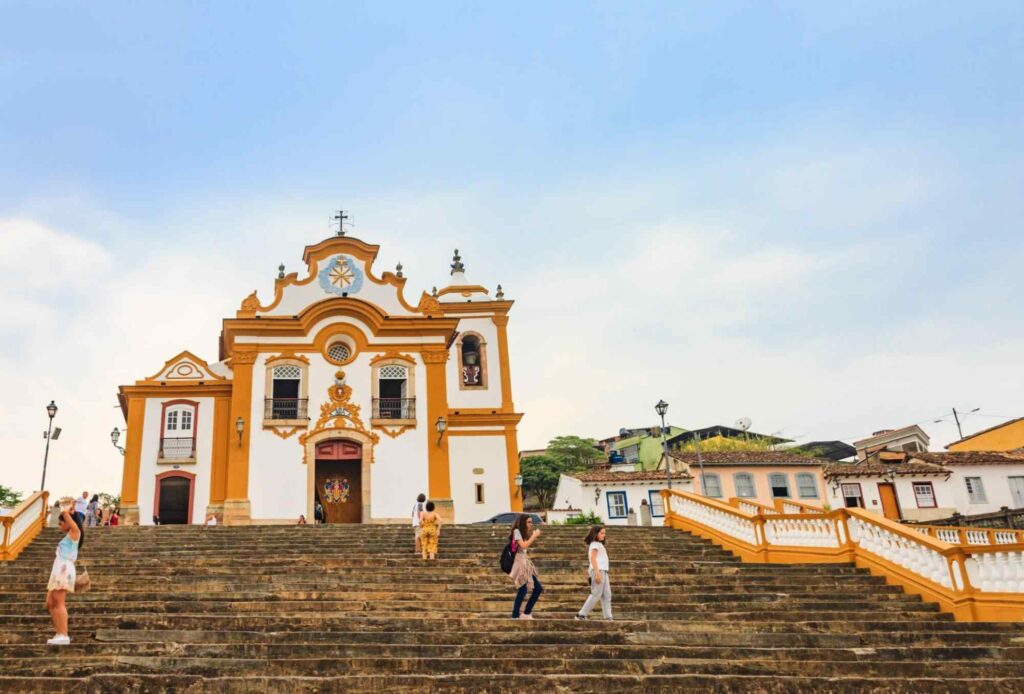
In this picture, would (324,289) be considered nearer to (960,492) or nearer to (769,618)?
(769,618)

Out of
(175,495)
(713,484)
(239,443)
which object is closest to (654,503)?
(713,484)

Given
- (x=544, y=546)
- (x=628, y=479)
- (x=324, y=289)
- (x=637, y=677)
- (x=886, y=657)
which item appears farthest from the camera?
(x=628, y=479)

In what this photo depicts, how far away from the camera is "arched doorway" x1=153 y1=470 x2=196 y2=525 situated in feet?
85.5

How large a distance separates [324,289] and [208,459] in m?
6.63

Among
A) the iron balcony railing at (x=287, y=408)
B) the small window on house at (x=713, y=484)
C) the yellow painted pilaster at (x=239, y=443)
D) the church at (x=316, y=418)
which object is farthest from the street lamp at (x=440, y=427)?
the small window on house at (x=713, y=484)

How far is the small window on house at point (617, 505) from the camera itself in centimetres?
3306

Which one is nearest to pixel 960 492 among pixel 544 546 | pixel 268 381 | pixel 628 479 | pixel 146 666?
pixel 628 479

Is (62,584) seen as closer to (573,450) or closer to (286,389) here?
(286,389)

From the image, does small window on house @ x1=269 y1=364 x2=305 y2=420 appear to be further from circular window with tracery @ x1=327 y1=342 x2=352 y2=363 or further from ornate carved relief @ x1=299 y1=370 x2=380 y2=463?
circular window with tracery @ x1=327 y1=342 x2=352 y2=363

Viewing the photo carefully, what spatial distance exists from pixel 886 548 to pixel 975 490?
25.4m

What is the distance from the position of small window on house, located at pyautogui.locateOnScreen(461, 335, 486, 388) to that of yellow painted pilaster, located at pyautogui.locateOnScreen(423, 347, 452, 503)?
12.3 feet

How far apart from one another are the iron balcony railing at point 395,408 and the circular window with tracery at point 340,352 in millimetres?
1764

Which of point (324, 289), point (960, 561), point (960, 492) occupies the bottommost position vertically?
point (960, 561)

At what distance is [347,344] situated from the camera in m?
27.4
